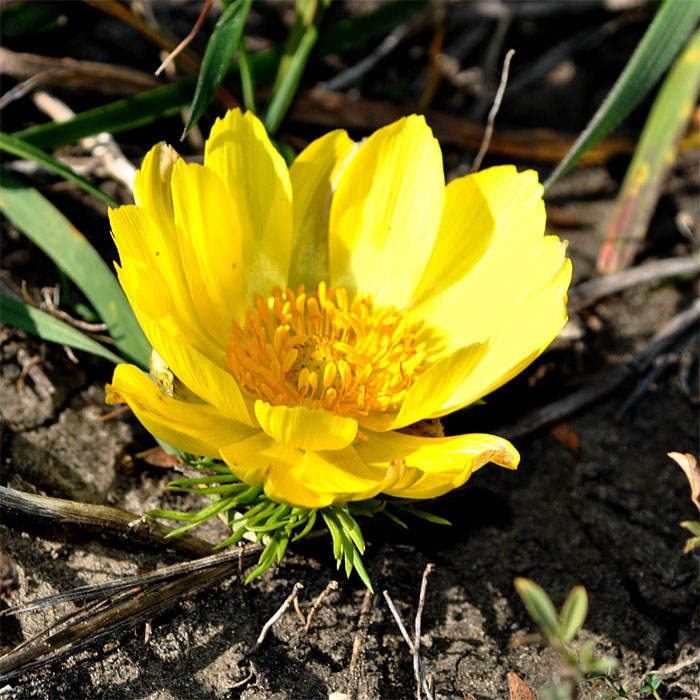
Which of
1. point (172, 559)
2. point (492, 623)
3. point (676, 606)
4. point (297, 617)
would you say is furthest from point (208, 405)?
point (676, 606)

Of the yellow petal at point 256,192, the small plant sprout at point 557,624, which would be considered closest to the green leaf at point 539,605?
the small plant sprout at point 557,624

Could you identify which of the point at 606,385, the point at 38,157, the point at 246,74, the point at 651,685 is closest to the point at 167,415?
the point at 38,157

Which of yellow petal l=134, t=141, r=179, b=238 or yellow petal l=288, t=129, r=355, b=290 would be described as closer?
yellow petal l=134, t=141, r=179, b=238

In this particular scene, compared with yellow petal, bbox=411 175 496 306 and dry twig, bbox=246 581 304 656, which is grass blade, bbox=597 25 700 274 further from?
dry twig, bbox=246 581 304 656

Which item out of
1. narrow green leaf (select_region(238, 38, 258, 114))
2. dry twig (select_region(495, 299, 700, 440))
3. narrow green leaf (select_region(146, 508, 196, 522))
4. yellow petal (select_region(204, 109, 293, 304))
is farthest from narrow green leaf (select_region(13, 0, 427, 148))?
dry twig (select_region(495, 299, 700, 440))


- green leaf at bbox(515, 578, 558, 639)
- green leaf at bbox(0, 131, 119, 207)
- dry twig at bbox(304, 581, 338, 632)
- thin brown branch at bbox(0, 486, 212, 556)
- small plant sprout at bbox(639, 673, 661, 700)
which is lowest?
small plant sprout at bbox(639, 673, 661, 700)

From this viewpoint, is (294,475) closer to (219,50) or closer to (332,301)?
(332,301)
